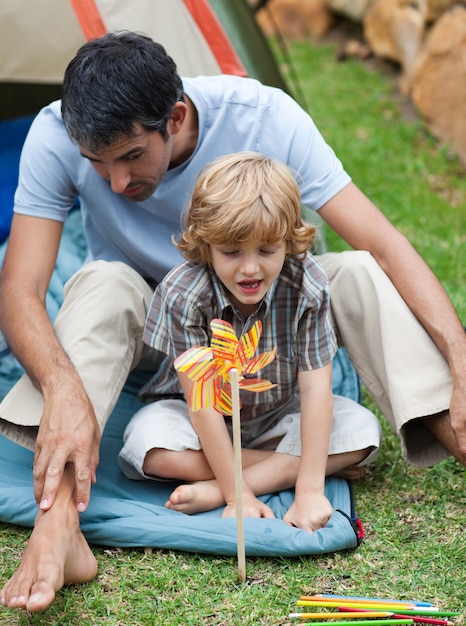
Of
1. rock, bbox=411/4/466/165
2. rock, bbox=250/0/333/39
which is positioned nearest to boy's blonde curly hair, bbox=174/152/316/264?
rock, bbox=411/4/466/165

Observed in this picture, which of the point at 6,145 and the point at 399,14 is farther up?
the point at 6,145

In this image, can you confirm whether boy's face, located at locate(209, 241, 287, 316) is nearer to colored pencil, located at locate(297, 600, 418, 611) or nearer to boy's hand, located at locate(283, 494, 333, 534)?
boy's hand, located at locate(283, 494, 333, 534)

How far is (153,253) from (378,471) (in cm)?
74

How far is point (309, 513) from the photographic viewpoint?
1.80 m

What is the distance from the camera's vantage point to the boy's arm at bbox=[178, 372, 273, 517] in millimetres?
1810

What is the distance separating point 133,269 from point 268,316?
430 millimetres

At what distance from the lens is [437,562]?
68.2 inches

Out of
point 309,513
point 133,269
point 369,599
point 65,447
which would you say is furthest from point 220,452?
point 133,269

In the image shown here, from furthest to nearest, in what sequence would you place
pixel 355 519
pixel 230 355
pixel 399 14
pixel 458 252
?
pixel 399 14
pixel 458 252
pixel 355 519
pixel 230 355

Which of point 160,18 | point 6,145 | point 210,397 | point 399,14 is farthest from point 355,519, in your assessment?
point 399,14

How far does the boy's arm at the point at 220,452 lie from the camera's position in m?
1.81

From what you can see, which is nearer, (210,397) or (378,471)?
(210,397)

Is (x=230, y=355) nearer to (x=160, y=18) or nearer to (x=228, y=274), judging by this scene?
(x=228, y=274)

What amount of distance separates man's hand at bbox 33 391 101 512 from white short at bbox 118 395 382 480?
0.51 feet
